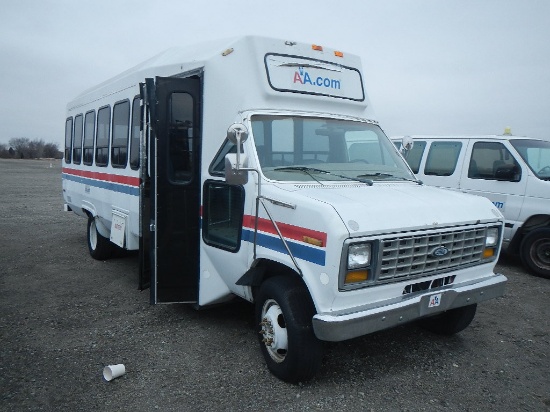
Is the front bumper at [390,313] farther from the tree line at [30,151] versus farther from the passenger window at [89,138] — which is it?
the tree line at [30,151]

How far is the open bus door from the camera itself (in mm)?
4875

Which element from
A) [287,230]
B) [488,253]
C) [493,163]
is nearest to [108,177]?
[287,230]

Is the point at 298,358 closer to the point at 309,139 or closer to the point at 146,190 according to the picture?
the point at 309,139

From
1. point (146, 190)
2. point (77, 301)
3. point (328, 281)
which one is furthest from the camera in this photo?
point (77, 301)

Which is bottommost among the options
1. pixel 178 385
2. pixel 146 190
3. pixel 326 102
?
pixel 178 385

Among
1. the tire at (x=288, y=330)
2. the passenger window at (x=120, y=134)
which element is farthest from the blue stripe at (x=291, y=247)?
the passenger window at (x=120, y=134)

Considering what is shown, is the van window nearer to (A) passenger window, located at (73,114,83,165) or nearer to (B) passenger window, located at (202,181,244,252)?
(B) passenger window, located at (202,181,244,252)

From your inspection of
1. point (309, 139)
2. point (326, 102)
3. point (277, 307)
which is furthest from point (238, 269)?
point (326, 102)

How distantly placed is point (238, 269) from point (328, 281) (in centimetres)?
127

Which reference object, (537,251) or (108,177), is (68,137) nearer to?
(108,177)

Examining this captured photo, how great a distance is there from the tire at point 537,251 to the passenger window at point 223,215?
5.35 meters

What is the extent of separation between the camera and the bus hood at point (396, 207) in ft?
11.4

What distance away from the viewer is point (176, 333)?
496cm

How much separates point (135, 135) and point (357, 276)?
3834mm
